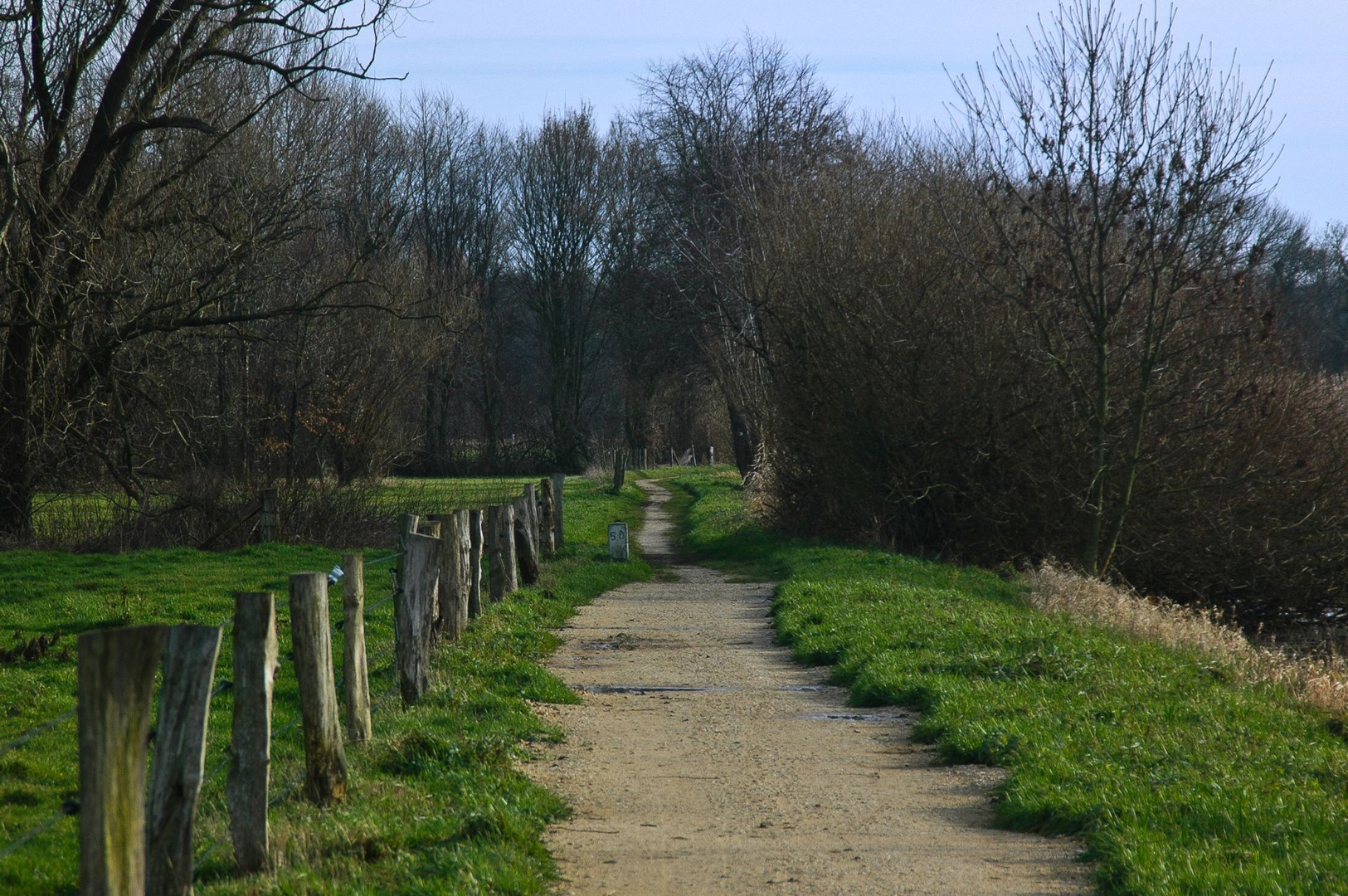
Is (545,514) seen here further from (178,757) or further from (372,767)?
(178,757)

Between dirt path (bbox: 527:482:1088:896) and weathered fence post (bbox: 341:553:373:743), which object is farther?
weathered fence post (bbox: 341:553:373:743)

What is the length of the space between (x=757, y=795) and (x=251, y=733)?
2853mm

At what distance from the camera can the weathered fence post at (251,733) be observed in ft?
17.3

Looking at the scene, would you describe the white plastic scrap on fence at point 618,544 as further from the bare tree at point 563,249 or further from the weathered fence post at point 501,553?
the bare tree at point 563,249

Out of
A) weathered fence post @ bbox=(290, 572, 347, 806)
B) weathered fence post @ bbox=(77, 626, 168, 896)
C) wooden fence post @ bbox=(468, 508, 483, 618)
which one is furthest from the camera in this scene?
wooden fence post @ bbox=(468, 508, 483, 618)

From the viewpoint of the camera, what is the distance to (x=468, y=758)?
7.19 meters

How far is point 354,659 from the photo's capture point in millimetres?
7352

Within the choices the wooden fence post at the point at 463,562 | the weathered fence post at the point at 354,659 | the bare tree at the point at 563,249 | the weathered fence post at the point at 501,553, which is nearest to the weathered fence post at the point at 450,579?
the wooden fence post at the point at 463,562

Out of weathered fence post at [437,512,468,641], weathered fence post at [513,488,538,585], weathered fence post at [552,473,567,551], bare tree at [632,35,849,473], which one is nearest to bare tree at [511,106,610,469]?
bare tree at [632,35,849,473]

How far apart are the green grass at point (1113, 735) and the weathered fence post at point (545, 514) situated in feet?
23.2

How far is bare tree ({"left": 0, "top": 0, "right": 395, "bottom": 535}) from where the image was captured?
1870cm

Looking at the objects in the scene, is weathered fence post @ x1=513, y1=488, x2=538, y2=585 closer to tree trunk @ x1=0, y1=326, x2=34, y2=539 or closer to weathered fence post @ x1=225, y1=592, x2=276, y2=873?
tree trunk @ x1=0, y1=326, x2=34, y2=539

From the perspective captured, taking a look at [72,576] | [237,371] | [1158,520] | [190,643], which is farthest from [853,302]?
[190,643]

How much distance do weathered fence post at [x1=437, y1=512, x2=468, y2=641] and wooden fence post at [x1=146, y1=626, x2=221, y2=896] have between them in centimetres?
602
